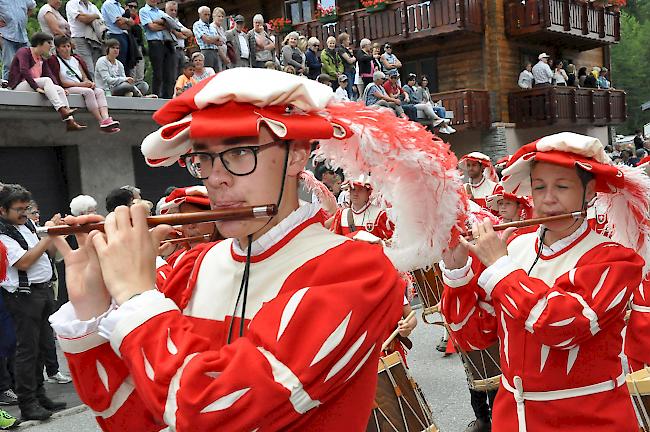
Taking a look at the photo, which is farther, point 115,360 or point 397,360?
point 397,360

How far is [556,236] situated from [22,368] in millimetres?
4247

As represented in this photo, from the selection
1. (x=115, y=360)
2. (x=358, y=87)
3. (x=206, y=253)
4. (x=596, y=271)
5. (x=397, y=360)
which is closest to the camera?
(x=115, y=360)

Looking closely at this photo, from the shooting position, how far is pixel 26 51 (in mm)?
7777

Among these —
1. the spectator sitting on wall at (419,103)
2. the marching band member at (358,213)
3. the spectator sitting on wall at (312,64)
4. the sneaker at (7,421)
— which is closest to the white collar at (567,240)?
the marching band member at (358,213)

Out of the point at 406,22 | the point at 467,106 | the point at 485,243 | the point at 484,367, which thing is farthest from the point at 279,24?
the point at 485,243

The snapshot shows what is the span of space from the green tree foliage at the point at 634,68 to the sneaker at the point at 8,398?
A: 39168 millimetres

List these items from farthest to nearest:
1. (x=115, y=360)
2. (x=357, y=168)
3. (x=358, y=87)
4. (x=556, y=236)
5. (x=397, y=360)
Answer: (x=358, y=87), (x=397, y=360), (x=556, y=236), (x=357, y=168), (x=115, y=360)

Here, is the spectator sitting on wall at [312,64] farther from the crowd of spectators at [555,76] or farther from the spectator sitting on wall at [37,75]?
the crowd of spectators at [555,76]

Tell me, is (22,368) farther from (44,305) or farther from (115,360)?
(115,360)

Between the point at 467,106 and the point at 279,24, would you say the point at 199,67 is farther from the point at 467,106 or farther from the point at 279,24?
the point at 279,24

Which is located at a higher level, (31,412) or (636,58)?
(636,58)

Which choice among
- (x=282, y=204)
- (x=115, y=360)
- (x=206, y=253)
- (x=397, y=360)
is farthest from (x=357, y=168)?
(x=397, y=360)

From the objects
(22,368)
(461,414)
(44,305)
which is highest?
(44,305)

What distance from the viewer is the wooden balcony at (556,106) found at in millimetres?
19594
